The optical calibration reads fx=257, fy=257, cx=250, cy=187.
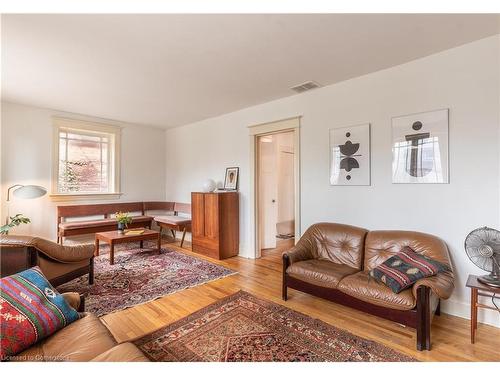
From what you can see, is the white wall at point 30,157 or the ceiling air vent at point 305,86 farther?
the white wall at point 30,157

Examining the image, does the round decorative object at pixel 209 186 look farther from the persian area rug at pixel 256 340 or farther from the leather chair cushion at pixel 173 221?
the persian area rug at pixel 256 340

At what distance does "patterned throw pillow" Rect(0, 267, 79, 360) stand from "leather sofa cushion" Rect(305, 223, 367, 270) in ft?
8.01

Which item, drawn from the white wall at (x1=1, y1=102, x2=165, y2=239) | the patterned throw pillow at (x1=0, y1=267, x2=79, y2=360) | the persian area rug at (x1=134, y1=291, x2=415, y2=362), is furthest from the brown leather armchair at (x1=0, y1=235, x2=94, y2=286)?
the white wall at (x1=1, y1=102, x2=165, y2=239)

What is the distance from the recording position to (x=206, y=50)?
254 centimetres

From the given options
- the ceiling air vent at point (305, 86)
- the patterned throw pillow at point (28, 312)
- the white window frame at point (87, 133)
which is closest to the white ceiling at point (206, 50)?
the ceiling air vent at point (305, 86)

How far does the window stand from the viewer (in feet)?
15.9

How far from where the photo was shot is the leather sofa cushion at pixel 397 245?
2.40 metres

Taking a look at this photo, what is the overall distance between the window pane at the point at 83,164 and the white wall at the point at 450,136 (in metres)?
3.55

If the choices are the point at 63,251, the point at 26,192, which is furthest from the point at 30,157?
the point at 63,251

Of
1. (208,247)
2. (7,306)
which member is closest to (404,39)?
(7,306)

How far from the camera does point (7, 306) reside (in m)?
1.38

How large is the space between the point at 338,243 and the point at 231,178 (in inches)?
93.1
